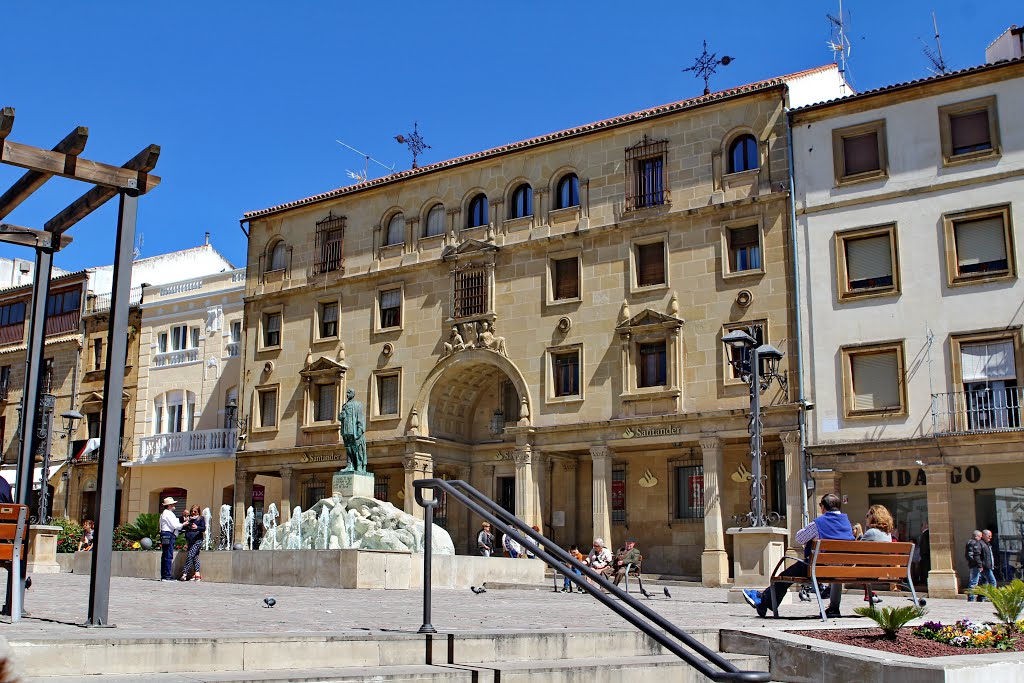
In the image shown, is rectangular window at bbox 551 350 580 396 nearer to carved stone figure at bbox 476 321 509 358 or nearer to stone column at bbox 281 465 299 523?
carved stone figure at bbox 476 321 509 358

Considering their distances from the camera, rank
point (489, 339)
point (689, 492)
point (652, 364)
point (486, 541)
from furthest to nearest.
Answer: point (489, 339), point (689, 492), point (486, 541), point (652, 364)

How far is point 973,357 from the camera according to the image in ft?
90.1

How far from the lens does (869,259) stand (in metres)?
29.3

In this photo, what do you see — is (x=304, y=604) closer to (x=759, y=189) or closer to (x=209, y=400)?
(x=759, y=189)

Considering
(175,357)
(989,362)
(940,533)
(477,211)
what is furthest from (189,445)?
(989,362)

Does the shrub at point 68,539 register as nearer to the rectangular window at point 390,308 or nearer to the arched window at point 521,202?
the rectangular window at point 390,308

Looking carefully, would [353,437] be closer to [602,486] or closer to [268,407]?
[602,486]

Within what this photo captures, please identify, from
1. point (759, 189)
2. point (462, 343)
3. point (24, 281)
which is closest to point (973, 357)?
point (759, 189)

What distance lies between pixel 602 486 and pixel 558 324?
16.8 ft

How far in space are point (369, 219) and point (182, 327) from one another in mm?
10580

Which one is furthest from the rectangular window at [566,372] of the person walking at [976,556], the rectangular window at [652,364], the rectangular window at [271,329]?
the person walking at [976,556]

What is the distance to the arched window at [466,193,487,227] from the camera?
119 ft

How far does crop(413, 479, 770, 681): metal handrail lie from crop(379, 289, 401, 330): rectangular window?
29.4 m

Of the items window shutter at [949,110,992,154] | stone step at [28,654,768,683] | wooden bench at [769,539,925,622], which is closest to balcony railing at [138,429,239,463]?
window shutter at [949,110,992,154]
